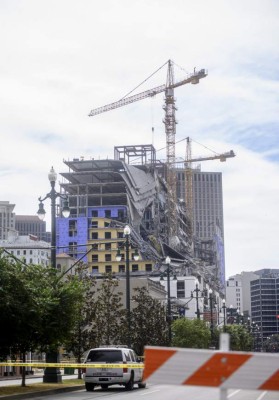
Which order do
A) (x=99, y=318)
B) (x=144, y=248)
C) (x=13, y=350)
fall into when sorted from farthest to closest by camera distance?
(x=144, y=248) → (x=99, y=318) → (x=13, y=350)

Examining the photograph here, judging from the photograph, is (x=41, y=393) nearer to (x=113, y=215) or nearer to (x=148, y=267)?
(x=148, y=267)

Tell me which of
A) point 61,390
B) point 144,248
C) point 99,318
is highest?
point 144,248

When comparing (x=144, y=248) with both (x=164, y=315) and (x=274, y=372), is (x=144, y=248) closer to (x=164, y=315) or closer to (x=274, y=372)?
(x=164, y=315)

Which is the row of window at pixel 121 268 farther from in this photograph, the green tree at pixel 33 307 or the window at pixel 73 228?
the green tree at pixel 33 307

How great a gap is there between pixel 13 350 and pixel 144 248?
136m

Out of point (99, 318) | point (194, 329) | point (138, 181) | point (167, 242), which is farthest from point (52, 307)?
point (167, 242)

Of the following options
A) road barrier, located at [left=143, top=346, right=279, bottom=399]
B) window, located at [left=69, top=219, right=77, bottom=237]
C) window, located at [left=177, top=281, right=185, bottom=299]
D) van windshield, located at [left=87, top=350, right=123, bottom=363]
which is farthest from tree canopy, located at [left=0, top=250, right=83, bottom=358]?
window, located at [left=69, top=219, right=77, bottom=237]

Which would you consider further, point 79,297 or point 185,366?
point 79,297

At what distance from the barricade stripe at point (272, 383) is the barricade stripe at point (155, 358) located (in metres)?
0.82

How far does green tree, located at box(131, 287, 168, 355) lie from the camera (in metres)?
49.8

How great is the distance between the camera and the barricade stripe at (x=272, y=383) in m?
6.23

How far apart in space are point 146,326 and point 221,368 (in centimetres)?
4509

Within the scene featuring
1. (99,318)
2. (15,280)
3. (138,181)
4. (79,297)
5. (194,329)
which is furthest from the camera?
(138,181)

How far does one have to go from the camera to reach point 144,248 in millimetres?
164500
